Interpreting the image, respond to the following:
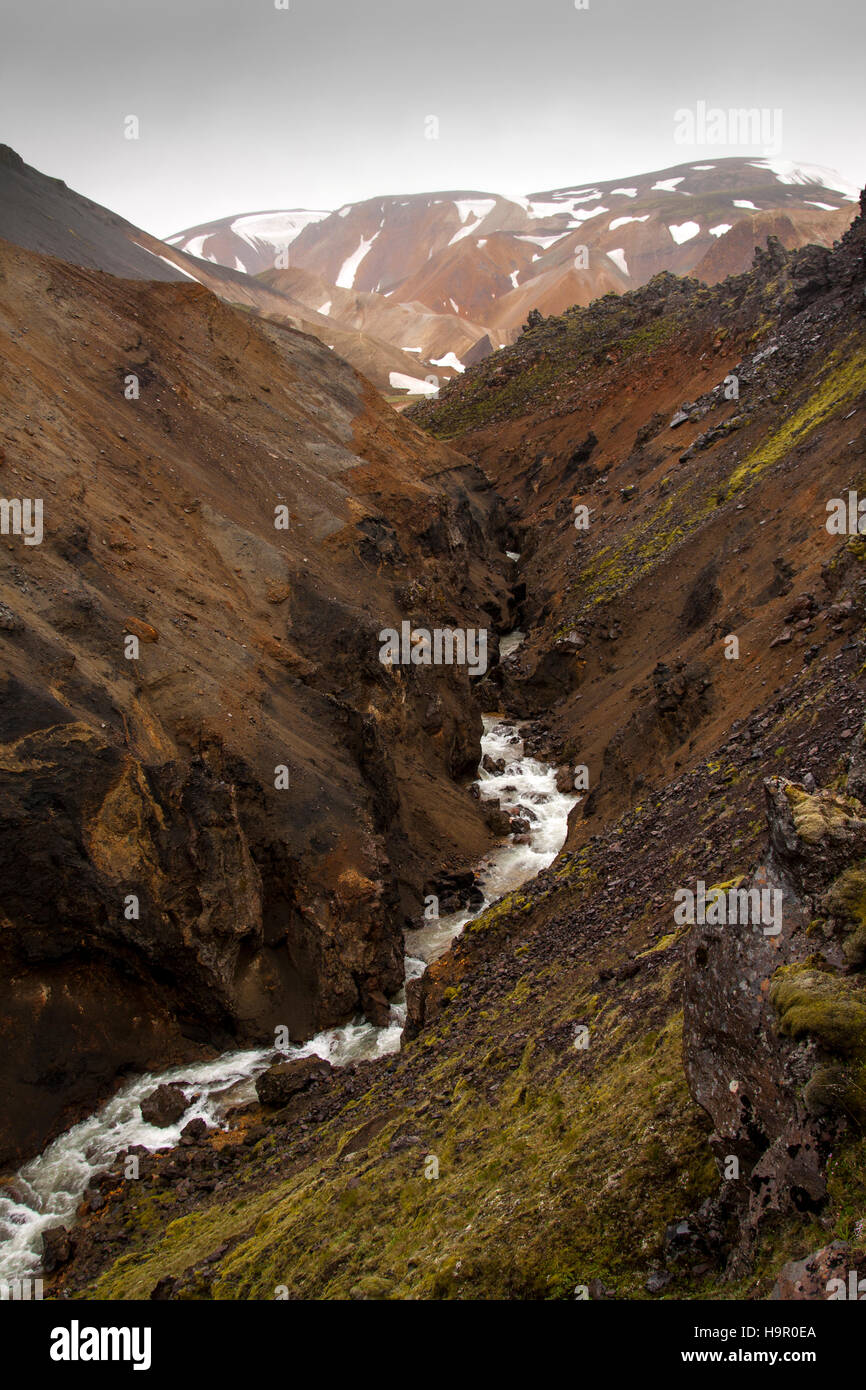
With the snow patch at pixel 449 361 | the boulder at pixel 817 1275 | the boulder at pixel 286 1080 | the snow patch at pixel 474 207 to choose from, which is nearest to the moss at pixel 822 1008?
the boulder at pixel 817 1275

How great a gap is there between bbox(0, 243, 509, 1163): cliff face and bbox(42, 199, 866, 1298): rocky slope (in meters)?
2.81

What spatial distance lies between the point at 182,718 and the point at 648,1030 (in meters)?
12.3

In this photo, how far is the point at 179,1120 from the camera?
51.7ft

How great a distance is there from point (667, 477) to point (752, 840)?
27998 mm

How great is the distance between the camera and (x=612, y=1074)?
9.83 meters

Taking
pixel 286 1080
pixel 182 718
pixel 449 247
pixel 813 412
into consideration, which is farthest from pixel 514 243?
pixel 286 1080

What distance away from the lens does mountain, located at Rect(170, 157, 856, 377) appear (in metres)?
110


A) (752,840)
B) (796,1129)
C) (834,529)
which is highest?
(834,529)

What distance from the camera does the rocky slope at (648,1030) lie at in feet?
23.5

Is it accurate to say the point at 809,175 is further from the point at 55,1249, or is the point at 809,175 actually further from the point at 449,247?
the point at 55,1249

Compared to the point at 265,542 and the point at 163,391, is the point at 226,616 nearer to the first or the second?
the point at 265,542
